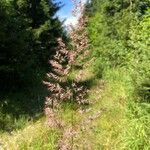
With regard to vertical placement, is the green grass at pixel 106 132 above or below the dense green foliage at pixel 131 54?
below

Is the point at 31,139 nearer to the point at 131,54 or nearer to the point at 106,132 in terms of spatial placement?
the point at 106,132

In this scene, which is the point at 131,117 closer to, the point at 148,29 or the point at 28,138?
the point at 28,138

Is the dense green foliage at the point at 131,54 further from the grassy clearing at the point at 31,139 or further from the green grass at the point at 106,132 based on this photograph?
the grassy clearing at the point at 31,139

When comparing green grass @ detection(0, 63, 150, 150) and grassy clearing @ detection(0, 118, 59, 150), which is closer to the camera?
green grass @ detection(0, 63, 150, 150)

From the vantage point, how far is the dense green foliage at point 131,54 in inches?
380

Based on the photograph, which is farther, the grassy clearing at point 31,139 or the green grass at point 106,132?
the grassy clearing at point 31,139

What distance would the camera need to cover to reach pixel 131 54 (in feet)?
50.8

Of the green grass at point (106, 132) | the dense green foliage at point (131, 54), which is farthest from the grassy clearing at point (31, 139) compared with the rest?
the dense green foliage at point (131, 54)

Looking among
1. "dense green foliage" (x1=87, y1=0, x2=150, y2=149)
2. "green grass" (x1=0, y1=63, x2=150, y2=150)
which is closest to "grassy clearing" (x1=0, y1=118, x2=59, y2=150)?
"green grass" (x1=0, y1=63, x2=150, y2=150)

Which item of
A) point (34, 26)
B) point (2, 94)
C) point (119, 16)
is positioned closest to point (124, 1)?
point (119, 16)

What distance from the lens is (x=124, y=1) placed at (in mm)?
23172

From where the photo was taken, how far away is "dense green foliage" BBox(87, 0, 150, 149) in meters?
9.66

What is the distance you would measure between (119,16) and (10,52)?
9008mm

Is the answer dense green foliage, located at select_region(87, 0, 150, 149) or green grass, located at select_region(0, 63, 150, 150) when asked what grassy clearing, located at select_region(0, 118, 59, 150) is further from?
dense green foliage, located at select_region(87, 0, 150, 149)
